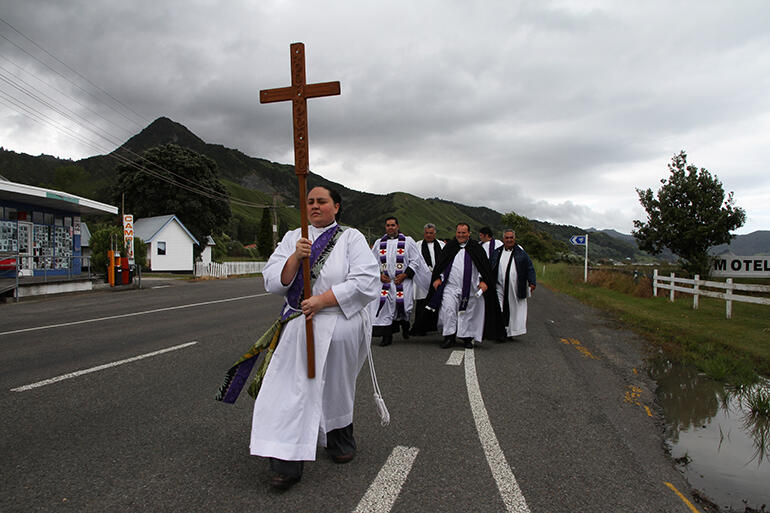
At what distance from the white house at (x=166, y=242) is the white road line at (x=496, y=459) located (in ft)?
127

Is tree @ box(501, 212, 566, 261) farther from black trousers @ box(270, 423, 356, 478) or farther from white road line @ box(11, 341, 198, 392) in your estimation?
black trousers @ box(270, 423, 356, 478)

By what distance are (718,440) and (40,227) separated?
2480cm

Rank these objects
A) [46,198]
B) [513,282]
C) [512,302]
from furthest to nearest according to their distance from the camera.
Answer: [46,198]
[513,282]
[512,302]

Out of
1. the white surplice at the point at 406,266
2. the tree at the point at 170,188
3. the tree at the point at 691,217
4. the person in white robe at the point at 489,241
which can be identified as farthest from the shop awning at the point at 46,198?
the tree at the point at 691,217

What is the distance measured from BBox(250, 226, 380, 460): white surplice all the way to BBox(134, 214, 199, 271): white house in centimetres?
3931

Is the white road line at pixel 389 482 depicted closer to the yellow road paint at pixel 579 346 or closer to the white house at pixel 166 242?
the yellow road paint at pixel 579 346

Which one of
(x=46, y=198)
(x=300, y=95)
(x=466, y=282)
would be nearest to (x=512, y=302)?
(x=466, y=282)

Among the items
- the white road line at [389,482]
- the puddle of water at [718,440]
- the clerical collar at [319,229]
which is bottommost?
the puddle of water at [718,440]

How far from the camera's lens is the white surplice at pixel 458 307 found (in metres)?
8.09

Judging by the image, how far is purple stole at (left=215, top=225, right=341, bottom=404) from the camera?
3.30 metres

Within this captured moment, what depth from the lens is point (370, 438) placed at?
3.94m

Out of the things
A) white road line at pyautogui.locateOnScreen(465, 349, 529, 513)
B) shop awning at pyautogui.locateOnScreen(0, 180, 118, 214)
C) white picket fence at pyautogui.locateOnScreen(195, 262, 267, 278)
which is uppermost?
shop awning at pyautogui.locateOnScreen(0, 180, 118, 214)

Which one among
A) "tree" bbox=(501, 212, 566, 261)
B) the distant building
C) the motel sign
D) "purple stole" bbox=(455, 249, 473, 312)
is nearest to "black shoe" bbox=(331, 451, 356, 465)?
"purple stole" bbox=(455, 249, 473, 312)

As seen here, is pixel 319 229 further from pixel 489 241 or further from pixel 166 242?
pixel 166 242
